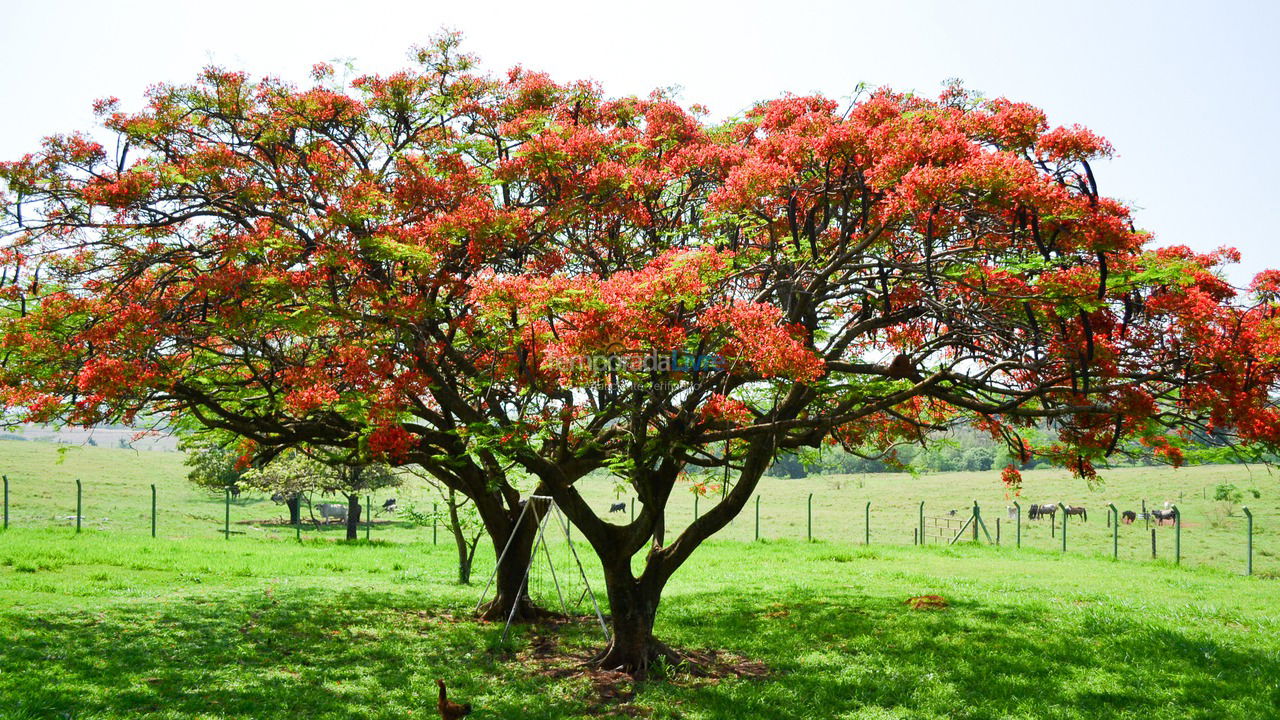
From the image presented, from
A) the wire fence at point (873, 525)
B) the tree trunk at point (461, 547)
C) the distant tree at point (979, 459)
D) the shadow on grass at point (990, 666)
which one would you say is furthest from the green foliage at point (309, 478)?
the distant tree at point (979, 459)

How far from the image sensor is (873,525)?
115 ft

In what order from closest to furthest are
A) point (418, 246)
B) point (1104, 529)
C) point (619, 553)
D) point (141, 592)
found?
1. point (418, 246)
2. point (619, 553)
3. point (141, 592)
4. point (1104, 529)

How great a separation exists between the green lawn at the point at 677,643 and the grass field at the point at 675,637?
1.6 inches

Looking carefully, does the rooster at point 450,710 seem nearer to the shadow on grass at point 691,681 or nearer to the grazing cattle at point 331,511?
the shadow on grass at point 691,681

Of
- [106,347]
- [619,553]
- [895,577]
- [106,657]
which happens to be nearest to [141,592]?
[106,657]

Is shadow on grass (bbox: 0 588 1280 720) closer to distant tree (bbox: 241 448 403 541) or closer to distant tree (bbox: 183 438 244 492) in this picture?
distant tree (bbox: 241 448 403 541)

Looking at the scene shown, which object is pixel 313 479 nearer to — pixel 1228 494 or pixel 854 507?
pixel 854 507

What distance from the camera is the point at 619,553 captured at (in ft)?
30.3

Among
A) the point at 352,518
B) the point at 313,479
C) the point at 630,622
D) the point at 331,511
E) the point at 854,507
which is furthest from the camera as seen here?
the point at 854,507

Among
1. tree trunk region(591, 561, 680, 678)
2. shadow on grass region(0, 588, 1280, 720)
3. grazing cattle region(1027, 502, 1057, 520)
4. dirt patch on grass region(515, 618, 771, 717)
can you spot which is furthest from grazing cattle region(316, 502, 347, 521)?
grazing cattle region(1027, 502, 1057, 520)

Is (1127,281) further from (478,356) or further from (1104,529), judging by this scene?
(1104,529)

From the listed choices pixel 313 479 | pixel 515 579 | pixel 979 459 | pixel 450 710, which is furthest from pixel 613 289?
pixel 979 459

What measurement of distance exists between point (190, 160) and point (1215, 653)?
43.2ft

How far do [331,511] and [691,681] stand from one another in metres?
33.2
